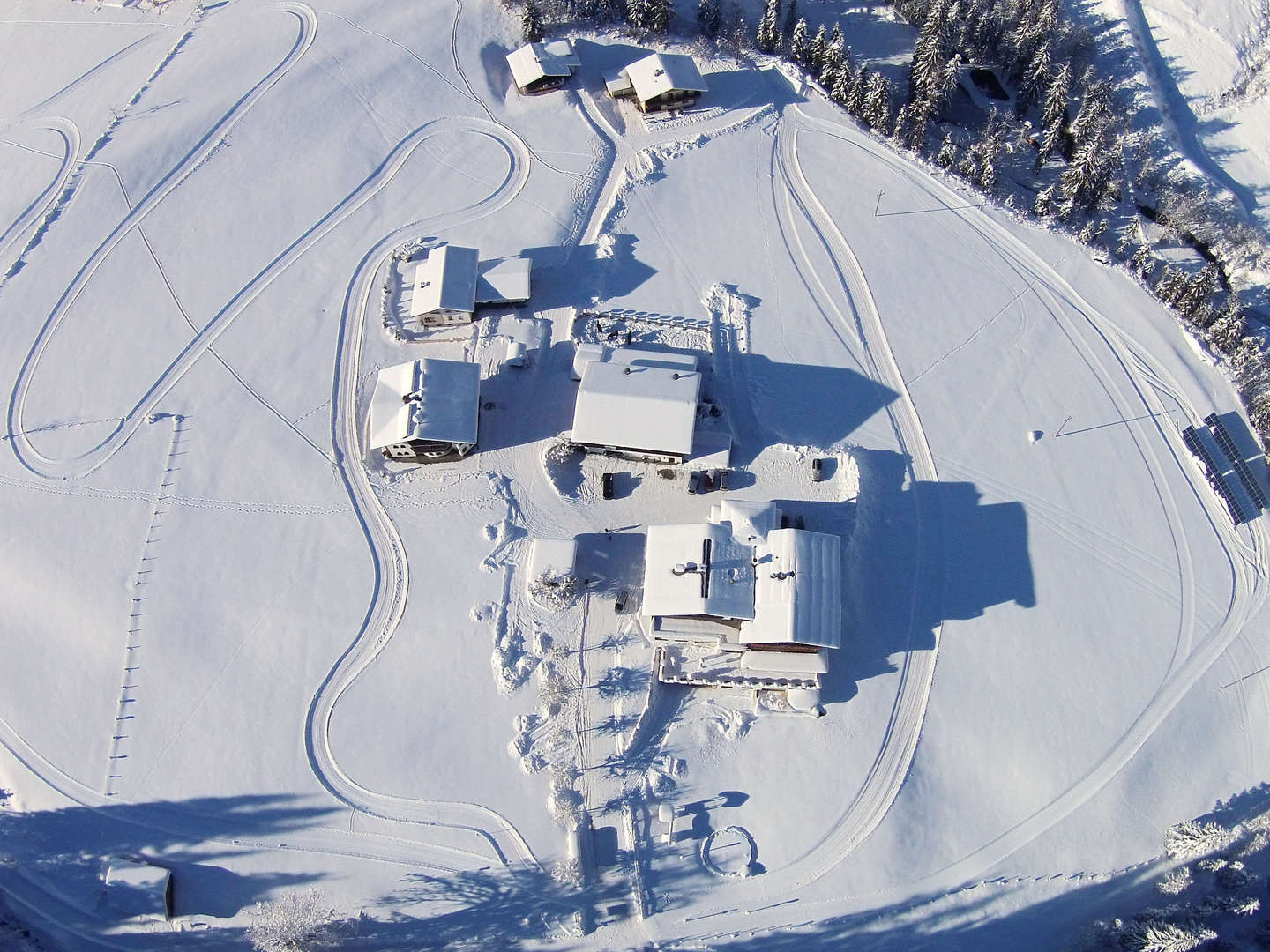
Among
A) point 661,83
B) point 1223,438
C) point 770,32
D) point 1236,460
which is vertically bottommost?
point 1236,460

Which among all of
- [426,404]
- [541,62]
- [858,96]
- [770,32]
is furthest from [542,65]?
[426,404]

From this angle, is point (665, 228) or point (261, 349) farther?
point (665, 228)

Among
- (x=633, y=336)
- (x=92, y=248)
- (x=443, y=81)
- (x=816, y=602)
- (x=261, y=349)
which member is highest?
(x=443, y=81)

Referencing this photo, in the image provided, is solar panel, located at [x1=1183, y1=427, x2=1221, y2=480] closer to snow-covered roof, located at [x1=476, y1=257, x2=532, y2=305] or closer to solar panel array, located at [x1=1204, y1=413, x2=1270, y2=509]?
solar panel array, located at [x1=1204, y1=413, x2=1270, y2=509]

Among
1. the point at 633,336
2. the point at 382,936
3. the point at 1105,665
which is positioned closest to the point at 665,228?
the point at 633,336

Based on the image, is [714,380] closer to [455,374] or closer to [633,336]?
[633,336]

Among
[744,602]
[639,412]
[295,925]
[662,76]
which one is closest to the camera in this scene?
[295,925]

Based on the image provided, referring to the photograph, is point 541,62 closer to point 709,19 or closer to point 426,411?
point 709,19
